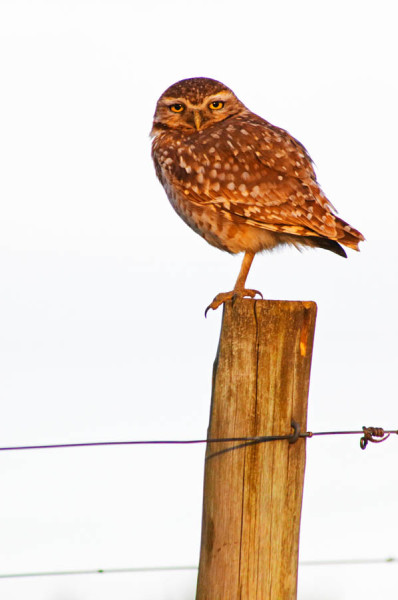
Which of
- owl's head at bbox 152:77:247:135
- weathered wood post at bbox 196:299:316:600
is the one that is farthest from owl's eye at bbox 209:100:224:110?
weathered wood post at bbox 196:299:316:600

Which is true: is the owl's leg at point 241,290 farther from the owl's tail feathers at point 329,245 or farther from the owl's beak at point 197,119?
the owl's beak at point 197,119

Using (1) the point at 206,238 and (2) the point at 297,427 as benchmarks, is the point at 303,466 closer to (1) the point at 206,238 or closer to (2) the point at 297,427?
(2) the point at 297,427

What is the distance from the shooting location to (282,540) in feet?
13.1

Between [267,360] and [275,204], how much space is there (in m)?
2.88

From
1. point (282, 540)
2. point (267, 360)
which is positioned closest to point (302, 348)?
point (267, 360)

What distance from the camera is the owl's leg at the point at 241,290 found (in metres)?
6.08

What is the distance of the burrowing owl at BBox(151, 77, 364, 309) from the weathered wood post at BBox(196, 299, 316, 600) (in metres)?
2.15

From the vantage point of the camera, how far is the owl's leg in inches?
239

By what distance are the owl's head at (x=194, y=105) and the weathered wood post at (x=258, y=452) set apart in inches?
159

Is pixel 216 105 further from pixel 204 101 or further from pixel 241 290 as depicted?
pixel 241 290

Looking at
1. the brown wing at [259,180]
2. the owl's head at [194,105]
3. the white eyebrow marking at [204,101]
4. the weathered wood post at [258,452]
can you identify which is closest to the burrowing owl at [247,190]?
the brown wing at [259,180]

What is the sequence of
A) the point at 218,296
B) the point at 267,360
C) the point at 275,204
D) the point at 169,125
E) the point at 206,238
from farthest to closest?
the point at 169,125, the point at 206,238, the point at 275,204, the point at 218,296, the point at 267,360

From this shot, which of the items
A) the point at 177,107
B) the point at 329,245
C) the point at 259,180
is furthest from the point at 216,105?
the point at 329,245

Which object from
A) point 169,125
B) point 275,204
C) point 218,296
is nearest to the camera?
point 218,296
